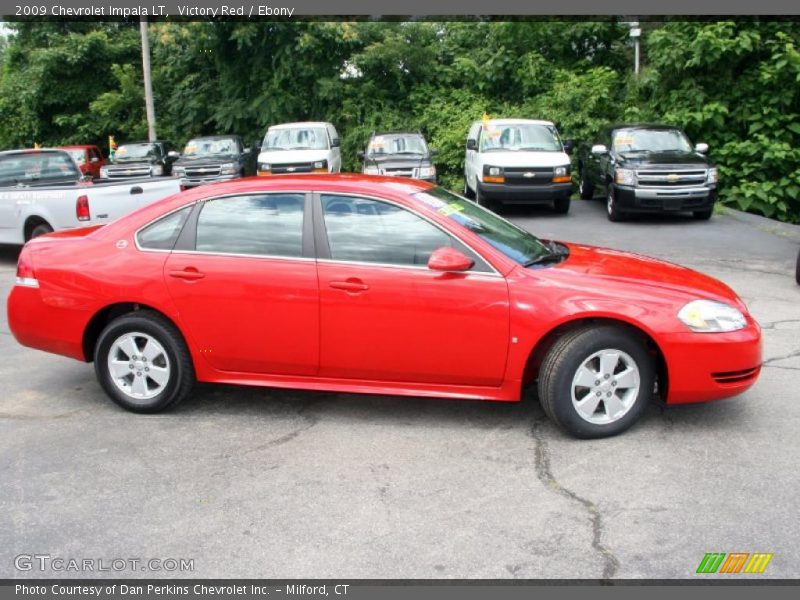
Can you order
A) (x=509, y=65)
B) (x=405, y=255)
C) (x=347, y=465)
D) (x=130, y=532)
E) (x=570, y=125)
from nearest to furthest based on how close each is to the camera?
(x=130, y=532) → (x=347, y=465) → (x=405, y=255) → (x=570, y=125) → (x=509, y=65)

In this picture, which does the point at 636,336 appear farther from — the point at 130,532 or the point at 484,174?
the point at 484,174

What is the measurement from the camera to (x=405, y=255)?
5082 millimetres

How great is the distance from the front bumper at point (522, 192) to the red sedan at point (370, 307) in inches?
407

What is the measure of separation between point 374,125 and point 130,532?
2283 cm

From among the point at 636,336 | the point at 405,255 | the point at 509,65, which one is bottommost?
the point at 636,336

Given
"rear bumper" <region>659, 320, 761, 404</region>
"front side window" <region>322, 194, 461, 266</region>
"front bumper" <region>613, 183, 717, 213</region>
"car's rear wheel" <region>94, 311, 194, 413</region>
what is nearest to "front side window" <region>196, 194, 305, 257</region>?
"front side window" <region>322, 194, 461, 266</region>

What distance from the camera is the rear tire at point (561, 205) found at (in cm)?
1652

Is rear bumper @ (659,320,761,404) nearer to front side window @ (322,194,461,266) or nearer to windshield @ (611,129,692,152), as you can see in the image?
front side window @ (322,194,461,266)

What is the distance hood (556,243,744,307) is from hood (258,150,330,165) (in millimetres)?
13230

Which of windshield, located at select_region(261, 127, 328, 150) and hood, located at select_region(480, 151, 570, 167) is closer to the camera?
hood, located at select_region(480, 151, 570, 167)

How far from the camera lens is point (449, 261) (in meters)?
4.86

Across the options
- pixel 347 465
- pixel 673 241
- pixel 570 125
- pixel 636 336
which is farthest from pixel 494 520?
pixel 570 125

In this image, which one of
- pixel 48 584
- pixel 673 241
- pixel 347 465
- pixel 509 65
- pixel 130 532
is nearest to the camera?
pixel 48 584

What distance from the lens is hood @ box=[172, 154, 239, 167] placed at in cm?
2050
